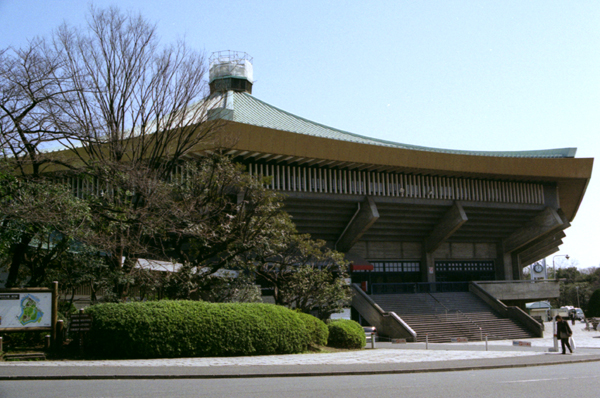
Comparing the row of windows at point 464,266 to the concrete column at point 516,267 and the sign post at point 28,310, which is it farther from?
the sign post at point 28,310

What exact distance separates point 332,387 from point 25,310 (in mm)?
10600

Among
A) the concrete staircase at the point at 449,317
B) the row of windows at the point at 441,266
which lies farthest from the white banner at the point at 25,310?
the row of windows at the point at 441,266

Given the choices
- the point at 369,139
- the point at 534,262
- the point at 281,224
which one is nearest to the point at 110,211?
the point at 281,224

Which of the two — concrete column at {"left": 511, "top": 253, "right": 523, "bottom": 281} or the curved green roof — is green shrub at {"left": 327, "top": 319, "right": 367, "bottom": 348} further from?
concrete column at {"left": 511, "top": 253, "right": 523, "bottom": 281}

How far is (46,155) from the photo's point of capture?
20.2 metres

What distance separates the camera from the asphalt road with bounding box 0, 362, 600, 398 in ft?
30.8

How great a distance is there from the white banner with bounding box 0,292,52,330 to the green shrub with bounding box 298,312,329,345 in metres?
8.75

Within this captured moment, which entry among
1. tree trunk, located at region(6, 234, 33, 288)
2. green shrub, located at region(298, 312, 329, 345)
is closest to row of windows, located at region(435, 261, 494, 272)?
green shrub, located at region(298, 312, 329, 345)

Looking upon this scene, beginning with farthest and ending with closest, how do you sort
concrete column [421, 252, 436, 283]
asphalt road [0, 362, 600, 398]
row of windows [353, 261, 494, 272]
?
1. concrete column [421, 252, 436, 283]
2. row of windows [353, 261, 494, 272]
3. asphalt road [0, 362, 600, 398]

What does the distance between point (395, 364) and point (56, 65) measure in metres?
15.9

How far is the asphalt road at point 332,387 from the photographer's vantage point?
9.39m

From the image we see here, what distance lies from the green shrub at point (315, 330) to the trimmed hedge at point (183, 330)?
1710 mm

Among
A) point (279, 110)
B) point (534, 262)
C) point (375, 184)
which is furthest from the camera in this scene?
point (534, 262)

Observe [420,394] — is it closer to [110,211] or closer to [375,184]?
[110,211]
